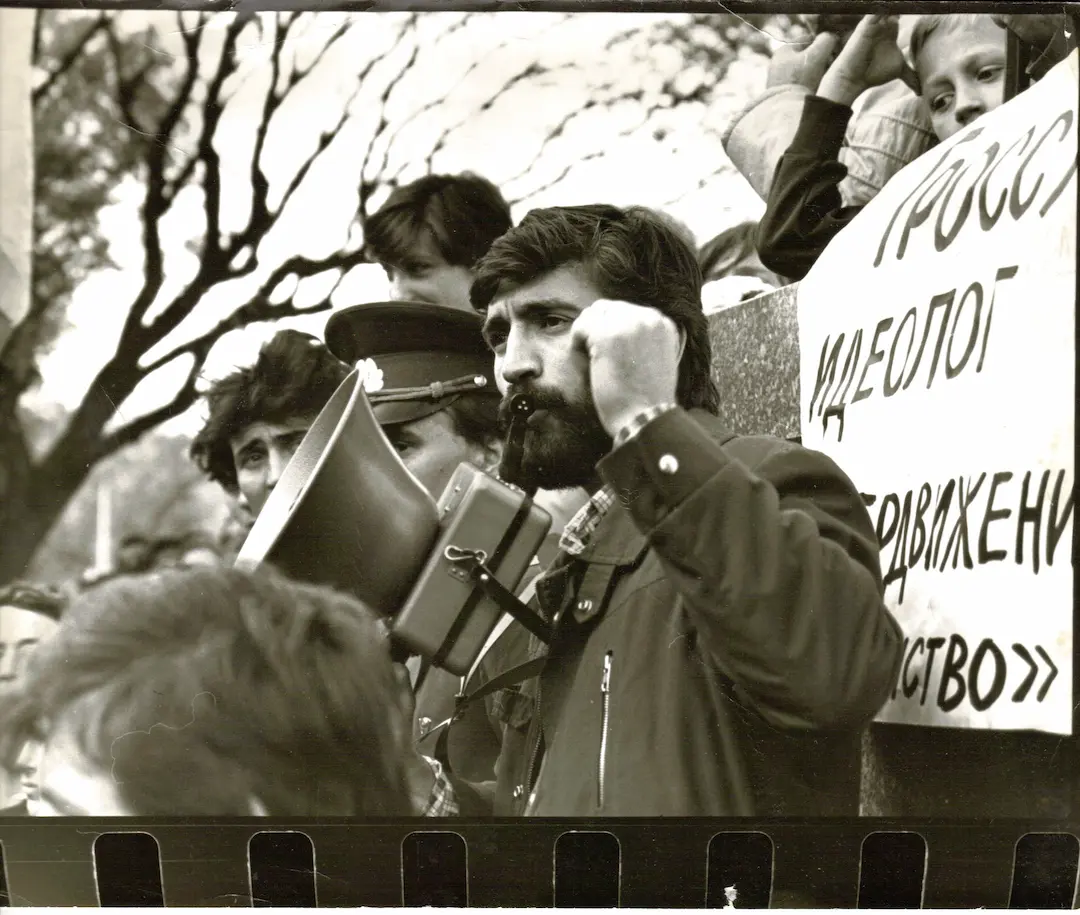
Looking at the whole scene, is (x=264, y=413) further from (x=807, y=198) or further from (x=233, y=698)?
(x=807, y=198)

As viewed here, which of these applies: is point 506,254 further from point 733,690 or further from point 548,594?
point 733,690

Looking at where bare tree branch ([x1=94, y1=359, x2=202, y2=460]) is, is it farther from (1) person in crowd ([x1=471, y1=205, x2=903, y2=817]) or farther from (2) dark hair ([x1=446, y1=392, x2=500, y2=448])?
(1) person in crowd ([x1=471, y1=205, x2=903, y2=817])

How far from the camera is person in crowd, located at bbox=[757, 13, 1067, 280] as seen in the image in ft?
14.8

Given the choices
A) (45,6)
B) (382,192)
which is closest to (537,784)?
(382,192)

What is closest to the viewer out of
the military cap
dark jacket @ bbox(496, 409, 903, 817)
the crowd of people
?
dark jacket @ bbox(496, 409, 903, 817)

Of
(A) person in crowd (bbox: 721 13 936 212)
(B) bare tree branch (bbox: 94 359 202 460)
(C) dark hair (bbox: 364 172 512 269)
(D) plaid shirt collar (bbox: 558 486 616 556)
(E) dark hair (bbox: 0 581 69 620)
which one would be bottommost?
(E) dark hair (bbox: 0 581 69 620)

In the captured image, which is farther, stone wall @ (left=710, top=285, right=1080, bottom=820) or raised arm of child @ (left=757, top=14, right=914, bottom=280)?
raised arm of child @ (left=757, top=14, right=914, bottom=280)

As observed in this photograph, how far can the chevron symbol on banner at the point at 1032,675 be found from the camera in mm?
4371

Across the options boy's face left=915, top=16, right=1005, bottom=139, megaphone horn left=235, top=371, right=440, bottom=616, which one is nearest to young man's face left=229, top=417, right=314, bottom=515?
megaphone horn left=235, top=371, right=440, bottom=616

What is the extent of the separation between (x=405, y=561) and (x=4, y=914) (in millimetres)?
1823

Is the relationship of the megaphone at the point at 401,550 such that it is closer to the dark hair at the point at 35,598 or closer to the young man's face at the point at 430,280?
the young man's face at the point at 430,280

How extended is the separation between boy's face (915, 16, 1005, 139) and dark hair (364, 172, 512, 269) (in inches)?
60.3

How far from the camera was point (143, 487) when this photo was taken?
450 centimetres

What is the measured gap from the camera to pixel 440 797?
14.6 feet
